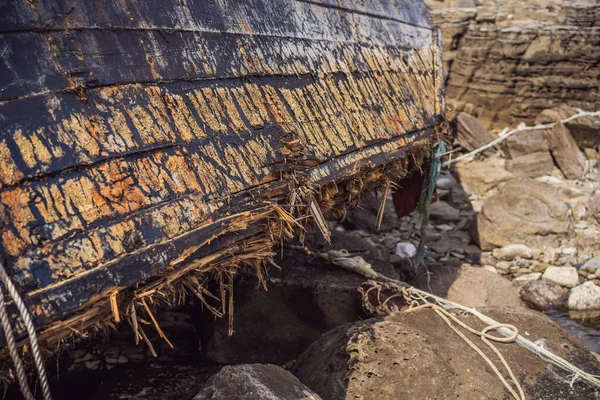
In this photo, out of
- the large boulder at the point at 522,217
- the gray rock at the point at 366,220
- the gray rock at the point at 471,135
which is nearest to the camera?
the large boulder at the point at 522,217

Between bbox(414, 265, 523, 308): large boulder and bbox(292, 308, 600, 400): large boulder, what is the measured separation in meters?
1.94

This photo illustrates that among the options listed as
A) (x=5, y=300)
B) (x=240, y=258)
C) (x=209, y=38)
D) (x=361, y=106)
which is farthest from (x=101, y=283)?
(x=361, y=106)

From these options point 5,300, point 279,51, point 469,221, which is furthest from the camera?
point 469,221

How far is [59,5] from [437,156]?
355cm

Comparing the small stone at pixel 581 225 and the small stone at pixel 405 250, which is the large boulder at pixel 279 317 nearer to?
the small stone at pixel 405 250

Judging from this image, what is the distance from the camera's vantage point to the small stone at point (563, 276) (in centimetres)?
655

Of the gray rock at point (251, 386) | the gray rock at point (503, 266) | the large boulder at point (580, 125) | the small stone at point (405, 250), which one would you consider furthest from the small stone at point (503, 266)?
the gray rock at point (251, 386)

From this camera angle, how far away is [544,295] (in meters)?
6.23

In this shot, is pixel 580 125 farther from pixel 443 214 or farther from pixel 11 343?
pixel 11 343

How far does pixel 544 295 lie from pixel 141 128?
5.41m

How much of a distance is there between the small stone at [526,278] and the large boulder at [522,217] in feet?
2.10

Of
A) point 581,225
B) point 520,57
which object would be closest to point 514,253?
point 581,225

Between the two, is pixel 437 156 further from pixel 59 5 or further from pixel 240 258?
pixel 59 5

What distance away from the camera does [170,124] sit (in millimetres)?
2486
